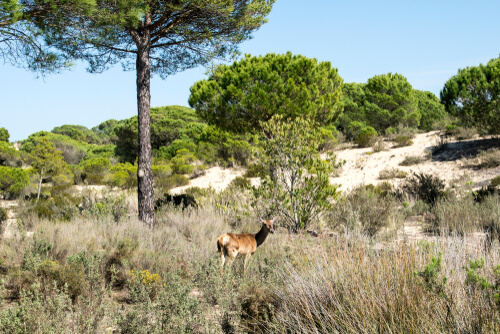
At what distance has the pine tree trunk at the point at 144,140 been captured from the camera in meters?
8.41

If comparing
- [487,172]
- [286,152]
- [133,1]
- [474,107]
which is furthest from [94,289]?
[474,107]

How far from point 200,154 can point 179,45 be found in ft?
53.6

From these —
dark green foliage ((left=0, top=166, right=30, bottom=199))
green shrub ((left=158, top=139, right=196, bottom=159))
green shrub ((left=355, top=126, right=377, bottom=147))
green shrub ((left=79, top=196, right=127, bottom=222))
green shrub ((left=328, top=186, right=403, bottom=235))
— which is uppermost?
green shrub ((left=158, top=139, right=196, bottom=159))

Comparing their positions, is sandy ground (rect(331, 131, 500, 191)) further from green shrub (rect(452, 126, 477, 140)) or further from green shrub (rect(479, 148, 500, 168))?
green shrub (rect(452, 126, 477, 140))

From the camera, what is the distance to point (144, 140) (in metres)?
8.43

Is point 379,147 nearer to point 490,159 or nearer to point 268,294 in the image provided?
point 490,159

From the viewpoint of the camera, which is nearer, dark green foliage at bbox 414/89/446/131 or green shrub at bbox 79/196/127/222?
green shrub at bbox 79/196/127/222

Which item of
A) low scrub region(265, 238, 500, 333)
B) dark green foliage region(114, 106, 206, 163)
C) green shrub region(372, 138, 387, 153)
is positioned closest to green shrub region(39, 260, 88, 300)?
low scrub region(265, 238, 500, 333)

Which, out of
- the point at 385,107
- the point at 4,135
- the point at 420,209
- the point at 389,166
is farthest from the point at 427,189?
the point at 4,135

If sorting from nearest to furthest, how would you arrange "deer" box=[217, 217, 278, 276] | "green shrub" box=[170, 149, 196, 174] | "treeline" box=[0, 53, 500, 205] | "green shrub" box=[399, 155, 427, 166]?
"deer" box=[217, 217, 278, 276], "treeline" box=[0, 53, 500, 205], "green shrub" box=[399, 155, 427, 166], "green shrub" box=[170, 149, 196, 174]

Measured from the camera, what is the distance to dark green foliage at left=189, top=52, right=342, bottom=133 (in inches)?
623

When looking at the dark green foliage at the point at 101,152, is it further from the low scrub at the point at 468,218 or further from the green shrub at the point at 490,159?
the low scrub at the point at 468,218

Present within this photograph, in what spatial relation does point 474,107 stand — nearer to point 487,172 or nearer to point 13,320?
point 487,172

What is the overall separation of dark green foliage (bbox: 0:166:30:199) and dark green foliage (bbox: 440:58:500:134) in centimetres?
2035
